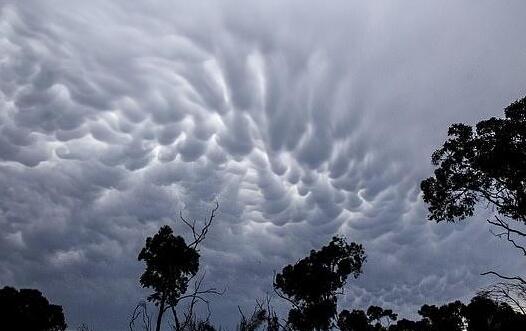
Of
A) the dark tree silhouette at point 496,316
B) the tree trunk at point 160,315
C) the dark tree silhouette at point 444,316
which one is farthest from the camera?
the dark tree silhouette at point 444,316

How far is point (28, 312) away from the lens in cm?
4128

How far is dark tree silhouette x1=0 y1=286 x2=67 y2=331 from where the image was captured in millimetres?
38031

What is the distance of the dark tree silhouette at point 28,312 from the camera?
3803 centimetres

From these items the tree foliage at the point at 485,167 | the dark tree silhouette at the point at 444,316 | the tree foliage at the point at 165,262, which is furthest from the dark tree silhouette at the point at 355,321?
the tree foliage at the point at 485,167

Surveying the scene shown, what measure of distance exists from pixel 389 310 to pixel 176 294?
149ft

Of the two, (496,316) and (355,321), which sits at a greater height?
(355,321)

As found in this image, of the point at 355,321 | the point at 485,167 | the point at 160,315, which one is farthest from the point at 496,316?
the point at 355,321

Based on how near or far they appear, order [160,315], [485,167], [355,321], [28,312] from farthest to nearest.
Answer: [355,321]
[28,312]
[160,315]
[485,167]

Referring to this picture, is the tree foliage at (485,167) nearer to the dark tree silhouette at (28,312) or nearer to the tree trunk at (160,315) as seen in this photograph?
→ the tree trunk at (160,315)

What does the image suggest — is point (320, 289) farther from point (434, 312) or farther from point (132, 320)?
point (434, 312)

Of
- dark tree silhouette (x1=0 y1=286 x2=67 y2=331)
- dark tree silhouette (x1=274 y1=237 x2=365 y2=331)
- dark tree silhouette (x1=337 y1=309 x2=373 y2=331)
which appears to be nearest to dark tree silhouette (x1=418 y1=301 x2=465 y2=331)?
dark tree silhouette (x1=337 y1=309 x2=373 y2=331)

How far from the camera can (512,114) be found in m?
15.6

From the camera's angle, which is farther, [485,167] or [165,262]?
[165,262]

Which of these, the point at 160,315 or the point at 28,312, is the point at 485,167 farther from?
the point at 28,312
